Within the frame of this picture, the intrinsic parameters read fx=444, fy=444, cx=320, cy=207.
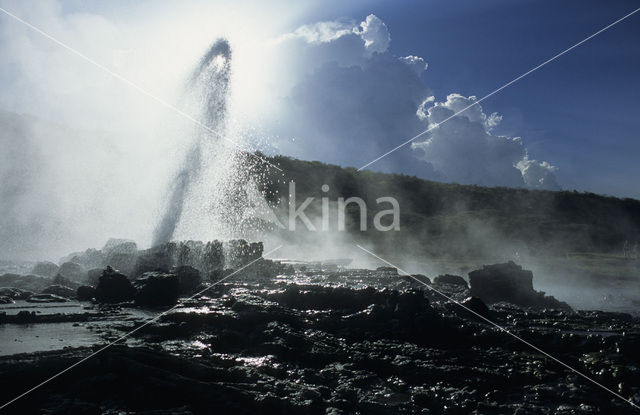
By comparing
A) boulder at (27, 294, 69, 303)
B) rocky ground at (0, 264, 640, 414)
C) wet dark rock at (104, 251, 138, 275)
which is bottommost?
rocky ground at (0, 264, 640, 414)

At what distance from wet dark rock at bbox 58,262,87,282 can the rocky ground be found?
7.05 meters

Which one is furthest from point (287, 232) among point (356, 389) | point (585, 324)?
point (356, 389)

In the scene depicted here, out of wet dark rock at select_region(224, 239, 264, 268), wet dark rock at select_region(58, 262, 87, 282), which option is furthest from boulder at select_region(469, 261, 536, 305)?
wet dark rock at select_region(58, 262, 87, 282)

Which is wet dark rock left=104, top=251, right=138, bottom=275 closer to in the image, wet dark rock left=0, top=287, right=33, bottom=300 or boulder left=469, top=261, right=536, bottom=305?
wet dark rock left=0, top=287, right=33, bottom=300

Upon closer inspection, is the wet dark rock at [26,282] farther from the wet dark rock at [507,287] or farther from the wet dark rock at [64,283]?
the wet dark rock at [507,287]

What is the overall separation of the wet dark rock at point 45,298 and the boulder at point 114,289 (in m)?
1.22

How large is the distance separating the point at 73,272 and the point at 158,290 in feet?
27.6

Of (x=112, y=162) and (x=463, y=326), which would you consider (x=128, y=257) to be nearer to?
(x=463, y=326)

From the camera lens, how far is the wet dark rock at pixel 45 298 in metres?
16.2

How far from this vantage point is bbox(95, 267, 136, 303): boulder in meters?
16.8

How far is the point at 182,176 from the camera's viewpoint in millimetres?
32562

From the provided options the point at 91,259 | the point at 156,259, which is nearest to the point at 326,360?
the point at 156,259

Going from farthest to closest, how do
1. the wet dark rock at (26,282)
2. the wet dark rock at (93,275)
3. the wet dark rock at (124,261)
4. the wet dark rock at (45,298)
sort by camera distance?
the wet dark rock at (124,261) < the wet dark rock at (93,275) < the wet dark rock at (26,282) < the wet dark rock at (45,298)

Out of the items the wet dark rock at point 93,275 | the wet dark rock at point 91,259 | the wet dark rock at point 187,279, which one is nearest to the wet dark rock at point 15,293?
the wet dark rock at point 93,275
